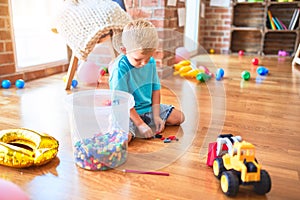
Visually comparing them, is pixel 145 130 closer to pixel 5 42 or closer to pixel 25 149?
pixel 25 149

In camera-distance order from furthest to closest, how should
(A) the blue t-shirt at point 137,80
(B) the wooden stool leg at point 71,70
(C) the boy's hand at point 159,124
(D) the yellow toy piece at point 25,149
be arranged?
(B) the wooden stool leg at point 71,70 → (C) the boy's hand at point 159,124 → (A) the blue t-shirt at point 137,80 → (D) the yellow toy piece at point 25,149

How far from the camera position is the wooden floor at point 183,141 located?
807 mm

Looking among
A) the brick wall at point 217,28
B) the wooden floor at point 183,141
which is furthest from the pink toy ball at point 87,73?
the brick wall at point 217,28

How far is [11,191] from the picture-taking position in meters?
0.64

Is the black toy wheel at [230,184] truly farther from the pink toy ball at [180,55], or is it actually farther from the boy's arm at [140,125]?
the pink toy ball at [180,55]

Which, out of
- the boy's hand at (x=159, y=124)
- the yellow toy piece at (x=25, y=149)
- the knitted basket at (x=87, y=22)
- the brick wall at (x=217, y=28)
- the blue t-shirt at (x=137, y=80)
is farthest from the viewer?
the brick wall at (x=217, y=28)

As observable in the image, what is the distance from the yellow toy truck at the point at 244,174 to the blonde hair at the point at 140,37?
1.40ft

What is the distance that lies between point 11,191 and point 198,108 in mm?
1066

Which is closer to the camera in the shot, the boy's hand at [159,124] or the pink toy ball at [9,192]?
the pink toy ball at [9,192]

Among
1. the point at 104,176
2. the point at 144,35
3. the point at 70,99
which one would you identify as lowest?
the point at 104,176

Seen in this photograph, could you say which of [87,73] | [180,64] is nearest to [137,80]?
[87,73]

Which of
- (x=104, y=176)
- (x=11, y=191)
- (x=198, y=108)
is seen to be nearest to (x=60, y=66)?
(x=198, y=108)

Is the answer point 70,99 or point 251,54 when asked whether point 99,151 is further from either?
point 251,54

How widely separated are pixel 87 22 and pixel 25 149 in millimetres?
876
